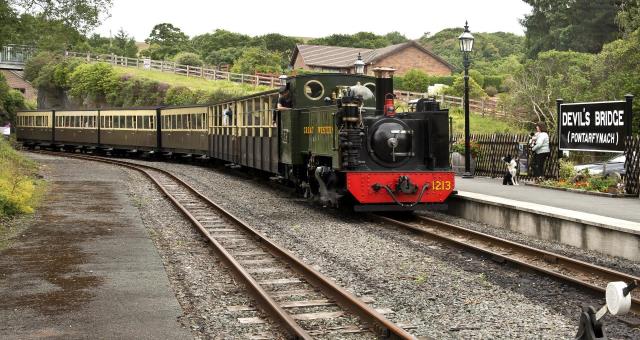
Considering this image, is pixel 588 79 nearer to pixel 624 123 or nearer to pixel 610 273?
pixel 624 123

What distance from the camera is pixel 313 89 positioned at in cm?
1673

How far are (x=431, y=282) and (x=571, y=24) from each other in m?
56.2

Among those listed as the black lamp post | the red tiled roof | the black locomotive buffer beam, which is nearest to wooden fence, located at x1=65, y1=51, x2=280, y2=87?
the red tiled roof

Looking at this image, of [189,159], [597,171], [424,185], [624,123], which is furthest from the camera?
[189,159]

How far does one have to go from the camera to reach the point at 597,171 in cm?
1958

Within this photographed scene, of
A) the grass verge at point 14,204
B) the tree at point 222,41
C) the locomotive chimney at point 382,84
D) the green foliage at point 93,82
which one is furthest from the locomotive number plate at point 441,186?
the tree at point 222,41

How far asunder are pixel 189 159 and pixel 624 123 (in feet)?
76.7

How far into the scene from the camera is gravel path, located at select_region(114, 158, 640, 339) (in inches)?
269

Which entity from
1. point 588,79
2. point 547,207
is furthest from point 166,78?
point 547,207

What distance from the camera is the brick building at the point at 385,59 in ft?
248

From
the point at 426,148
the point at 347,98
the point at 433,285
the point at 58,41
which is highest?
the point at 58,41

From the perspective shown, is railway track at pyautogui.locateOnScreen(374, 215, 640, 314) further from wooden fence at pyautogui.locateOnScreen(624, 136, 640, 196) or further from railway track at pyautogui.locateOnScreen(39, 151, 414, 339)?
wooden fence at pyautogui.locateOnScreen(624, 136, 640, 196)

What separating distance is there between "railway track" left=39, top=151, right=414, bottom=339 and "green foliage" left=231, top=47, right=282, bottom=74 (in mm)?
59120

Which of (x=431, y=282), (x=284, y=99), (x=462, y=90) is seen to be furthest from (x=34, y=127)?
(x=431, y=282)
